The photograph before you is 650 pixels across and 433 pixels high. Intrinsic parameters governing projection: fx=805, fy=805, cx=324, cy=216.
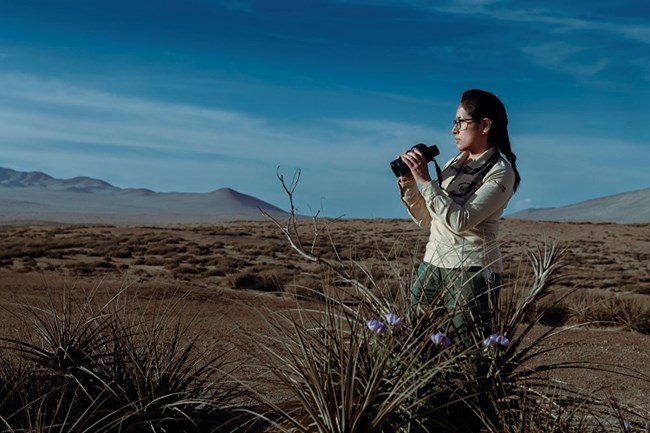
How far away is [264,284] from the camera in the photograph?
18438 mm

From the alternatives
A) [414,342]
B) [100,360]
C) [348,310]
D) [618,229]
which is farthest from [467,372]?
[618,229]

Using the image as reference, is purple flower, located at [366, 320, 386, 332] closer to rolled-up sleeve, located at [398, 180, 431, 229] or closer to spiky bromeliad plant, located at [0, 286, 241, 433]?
rolled-up sleeve, located at [398, 180, 431, 229]

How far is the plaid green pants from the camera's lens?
13.5ft

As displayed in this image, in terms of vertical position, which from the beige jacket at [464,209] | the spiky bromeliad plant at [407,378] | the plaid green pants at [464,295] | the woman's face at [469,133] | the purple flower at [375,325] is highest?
the woman's face at [469,133]

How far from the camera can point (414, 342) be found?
387cm

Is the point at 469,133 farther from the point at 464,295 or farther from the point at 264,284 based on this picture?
the point at 264,284

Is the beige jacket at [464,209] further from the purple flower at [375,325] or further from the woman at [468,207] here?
the purple flower at [375,325]

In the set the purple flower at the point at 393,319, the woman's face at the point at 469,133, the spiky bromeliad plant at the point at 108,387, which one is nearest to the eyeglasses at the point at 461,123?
the woman's face at the point at 469,133

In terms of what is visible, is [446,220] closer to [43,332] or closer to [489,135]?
[489,135]

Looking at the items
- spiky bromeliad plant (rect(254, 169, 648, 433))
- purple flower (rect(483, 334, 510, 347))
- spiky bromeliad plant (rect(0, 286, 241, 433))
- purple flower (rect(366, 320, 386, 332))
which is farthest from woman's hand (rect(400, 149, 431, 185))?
spiky bromeliad plant (rect(0, 286, 241, 433))

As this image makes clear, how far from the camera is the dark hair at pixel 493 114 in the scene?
423 centimetres

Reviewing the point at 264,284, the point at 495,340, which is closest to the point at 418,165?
the point at 495,340

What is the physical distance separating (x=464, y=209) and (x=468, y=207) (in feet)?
0.11

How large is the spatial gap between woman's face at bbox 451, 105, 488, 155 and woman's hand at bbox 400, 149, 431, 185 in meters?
0.27
